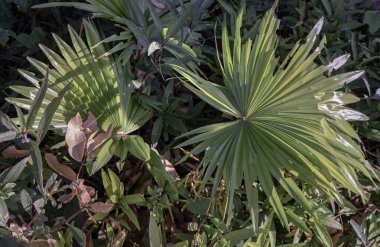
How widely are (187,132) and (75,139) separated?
35cm

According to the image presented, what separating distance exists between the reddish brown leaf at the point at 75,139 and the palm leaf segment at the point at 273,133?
21 cm

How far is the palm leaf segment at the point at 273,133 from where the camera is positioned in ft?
3.50

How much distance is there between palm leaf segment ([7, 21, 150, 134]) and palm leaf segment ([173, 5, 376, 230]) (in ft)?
0.68

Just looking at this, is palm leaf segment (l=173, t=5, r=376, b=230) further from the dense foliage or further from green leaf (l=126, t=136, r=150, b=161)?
green leaf (l=126, t=136, r=150, b=161)

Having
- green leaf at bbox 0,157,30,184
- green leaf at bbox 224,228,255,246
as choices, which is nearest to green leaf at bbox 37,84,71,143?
green leaf at bbox 0,157,30,184

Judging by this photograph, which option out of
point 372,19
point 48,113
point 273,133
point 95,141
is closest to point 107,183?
point 95,141

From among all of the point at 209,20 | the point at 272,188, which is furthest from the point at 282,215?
the point at 209,20

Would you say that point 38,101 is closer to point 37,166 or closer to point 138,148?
point 37,166

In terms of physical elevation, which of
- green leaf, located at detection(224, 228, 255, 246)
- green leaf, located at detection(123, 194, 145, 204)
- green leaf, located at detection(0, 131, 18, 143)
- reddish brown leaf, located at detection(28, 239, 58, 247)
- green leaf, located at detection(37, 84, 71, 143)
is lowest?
green leaf, located at detection(224, 228, 255, 246)

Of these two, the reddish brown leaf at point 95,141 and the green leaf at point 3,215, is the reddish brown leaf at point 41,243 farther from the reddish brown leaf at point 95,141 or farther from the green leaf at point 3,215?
the reddish brown leaf at point 95,141

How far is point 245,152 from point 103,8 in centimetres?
48

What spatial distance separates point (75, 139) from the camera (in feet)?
3.28

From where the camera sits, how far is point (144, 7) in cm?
126

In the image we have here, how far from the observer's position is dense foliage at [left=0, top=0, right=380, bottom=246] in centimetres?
107
